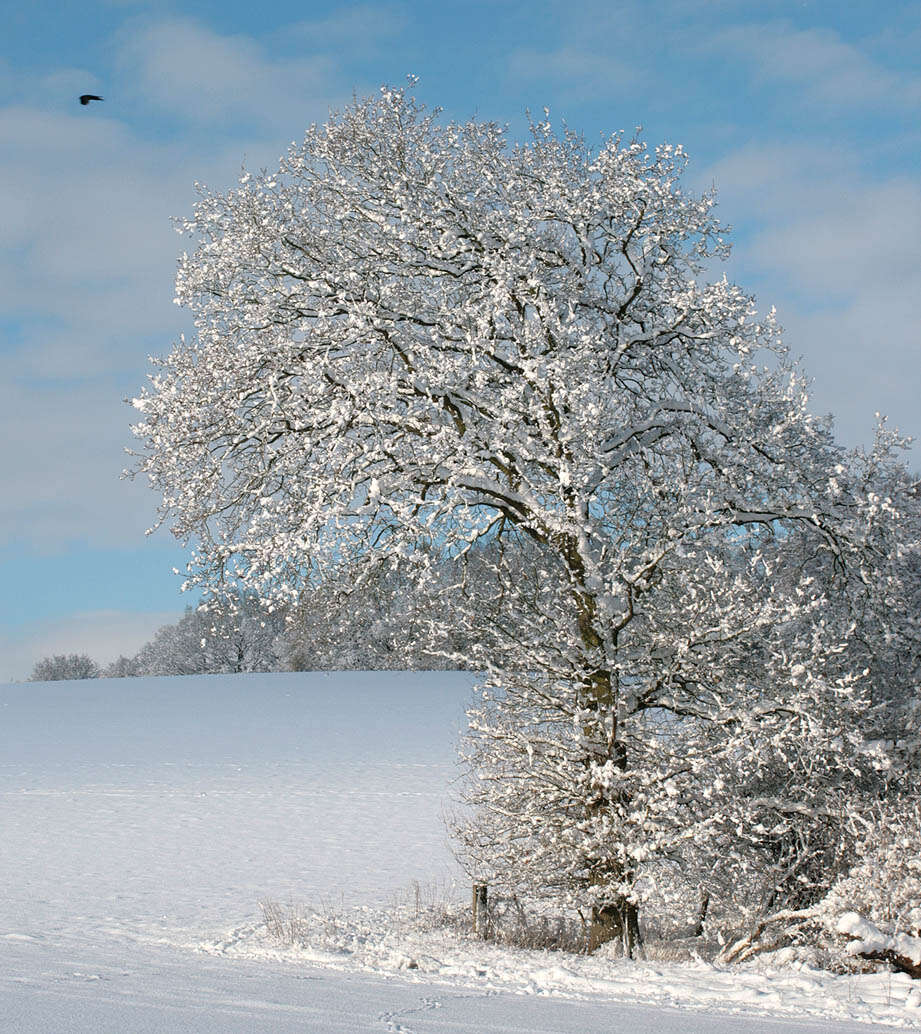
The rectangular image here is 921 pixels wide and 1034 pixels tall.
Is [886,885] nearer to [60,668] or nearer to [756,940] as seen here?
[756,940]

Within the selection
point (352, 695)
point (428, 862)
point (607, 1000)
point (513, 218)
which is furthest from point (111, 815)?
point (352, 695)

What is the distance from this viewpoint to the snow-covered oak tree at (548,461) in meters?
10.7

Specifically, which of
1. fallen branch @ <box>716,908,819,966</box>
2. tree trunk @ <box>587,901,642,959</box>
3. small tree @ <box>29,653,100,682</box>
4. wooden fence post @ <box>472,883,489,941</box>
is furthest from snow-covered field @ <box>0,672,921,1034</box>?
small tree @ <box>29,653,100,682</box>

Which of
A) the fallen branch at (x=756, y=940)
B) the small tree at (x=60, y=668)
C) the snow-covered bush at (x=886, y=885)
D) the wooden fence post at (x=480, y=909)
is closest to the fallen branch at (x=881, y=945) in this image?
the snow-covered bush at (x=886, y=885)

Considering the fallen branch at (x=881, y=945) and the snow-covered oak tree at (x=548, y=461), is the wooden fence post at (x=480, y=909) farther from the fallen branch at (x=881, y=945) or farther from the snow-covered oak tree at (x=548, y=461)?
the fallen branch at (x=881, y=945)

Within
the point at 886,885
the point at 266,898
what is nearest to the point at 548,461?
the point at 886,885

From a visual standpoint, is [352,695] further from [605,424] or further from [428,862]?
[605,424]

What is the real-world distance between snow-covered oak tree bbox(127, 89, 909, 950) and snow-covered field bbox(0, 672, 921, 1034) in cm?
207

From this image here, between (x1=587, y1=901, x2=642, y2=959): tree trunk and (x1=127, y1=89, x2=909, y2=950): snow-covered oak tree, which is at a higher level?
(x1=127, y1=89, x2=909, y2=950): snow-covered oak tree

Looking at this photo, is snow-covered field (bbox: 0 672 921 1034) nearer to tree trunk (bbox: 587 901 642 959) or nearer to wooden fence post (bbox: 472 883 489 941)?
wooden fence post (bbox: 472 883 489 941)

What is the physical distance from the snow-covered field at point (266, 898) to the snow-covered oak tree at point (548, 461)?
2.07 m

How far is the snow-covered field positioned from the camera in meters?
6.13

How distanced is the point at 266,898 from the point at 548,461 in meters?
8.31

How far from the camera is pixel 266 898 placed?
581 inches
